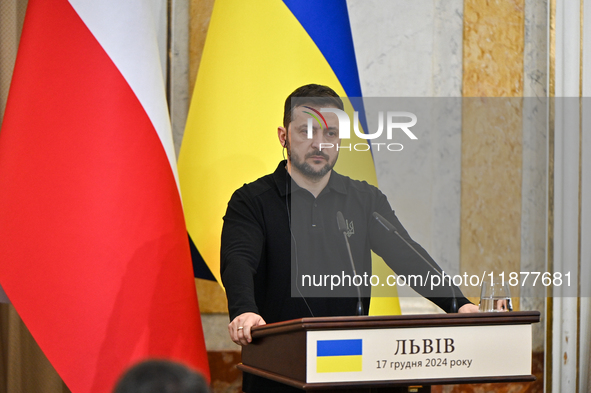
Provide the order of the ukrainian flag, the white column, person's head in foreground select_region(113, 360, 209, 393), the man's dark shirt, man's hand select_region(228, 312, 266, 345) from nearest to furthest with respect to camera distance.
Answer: person's head in foreground select_region(113, 360, 209, 393) → man's hand select_region(228, 312, 266, 345) → the man's dark shirt → the ukrainian flag → the white column

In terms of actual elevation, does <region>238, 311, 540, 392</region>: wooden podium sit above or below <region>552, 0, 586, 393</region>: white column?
below

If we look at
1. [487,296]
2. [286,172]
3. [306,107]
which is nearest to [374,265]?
[286,172]

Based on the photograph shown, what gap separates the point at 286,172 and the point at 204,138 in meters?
0.59

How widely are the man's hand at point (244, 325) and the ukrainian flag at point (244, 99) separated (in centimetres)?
99

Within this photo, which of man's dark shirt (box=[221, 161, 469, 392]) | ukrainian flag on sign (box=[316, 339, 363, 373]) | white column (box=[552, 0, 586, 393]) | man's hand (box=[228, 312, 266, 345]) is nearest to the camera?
ukrainian flag on sign (box=[316, 339, 363, 373])

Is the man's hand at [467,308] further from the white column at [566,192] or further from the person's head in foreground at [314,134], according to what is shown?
the white column at [566,192]

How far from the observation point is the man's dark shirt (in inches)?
79.0

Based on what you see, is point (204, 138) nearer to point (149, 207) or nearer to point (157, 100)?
point (157, 100)

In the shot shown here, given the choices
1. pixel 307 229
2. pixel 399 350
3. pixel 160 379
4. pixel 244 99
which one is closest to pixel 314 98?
pixel 307 229

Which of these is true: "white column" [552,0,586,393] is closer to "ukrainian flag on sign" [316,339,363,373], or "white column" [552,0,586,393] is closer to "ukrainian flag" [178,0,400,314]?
"ukrainian flag" [178,0,400,314]

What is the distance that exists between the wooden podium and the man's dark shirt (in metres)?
0.55

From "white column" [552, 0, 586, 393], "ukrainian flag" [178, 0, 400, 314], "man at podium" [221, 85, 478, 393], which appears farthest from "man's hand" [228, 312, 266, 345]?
"white column" [552, 0, 586, 393]

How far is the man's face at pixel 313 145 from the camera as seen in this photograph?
2061 mm

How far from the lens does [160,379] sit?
0.43 meters
